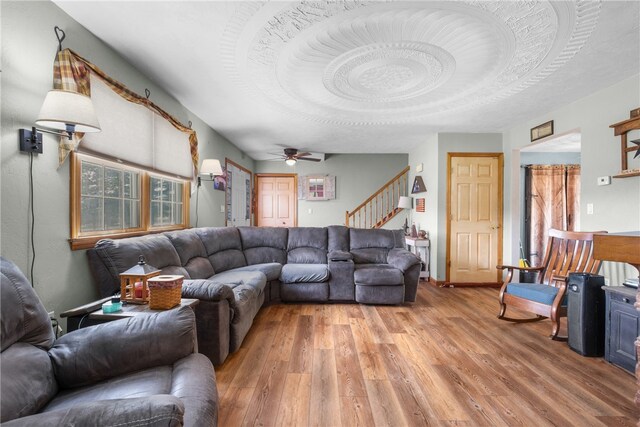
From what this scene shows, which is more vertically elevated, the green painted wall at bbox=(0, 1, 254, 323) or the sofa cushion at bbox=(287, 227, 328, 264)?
the green painted wall at bbox=(0, 1, 254, 323)

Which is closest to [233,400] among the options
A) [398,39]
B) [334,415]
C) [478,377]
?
[334,415]

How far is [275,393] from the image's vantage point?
1.86 metres

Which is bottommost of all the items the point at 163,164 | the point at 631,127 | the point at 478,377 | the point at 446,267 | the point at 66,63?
the point at 478,377

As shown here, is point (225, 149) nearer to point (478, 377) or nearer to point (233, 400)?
point (233, 400)

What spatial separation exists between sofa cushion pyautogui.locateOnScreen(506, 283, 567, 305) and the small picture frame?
7.02 feet

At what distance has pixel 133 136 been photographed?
260 centimetres

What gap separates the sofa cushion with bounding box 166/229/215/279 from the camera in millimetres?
2836

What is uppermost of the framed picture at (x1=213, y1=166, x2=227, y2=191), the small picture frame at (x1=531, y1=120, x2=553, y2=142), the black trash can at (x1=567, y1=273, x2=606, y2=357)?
the small picture frame at (x1=531, y1=120, x2=553, y2=142)

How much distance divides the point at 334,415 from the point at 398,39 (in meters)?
2.75

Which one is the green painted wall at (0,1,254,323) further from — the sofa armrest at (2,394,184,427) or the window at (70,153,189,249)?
the sofa armrest at (2,394,184,427)

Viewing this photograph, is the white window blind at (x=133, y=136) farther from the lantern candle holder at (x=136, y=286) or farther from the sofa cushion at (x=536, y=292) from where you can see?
the sofa cushion at (x=536, y=292)

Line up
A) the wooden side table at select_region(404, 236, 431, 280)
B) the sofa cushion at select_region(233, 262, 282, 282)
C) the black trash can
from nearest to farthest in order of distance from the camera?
the black trash can, the sofa cushion at select_region(233, 262, 282, 282), the wooden side table at select_region(404, 236, 431, 280)

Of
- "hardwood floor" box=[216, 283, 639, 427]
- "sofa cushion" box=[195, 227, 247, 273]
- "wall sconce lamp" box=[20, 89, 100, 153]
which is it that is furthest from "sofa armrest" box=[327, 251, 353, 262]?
"wall sconce lamp" box=[20, 89, 100, 153]

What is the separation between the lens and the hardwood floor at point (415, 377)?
1.67 m
